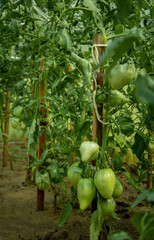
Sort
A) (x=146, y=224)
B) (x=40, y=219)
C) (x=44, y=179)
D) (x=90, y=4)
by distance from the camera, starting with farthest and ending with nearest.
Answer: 1. (x=40, y=219)
2. (x=44, y=179)
3. (x=90, y=4)
4. (x=146, y=224)

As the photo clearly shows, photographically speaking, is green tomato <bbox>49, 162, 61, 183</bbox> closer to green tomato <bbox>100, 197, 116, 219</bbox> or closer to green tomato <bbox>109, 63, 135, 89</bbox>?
green tomato <bbox>100, 197, 116, 219</bbox>

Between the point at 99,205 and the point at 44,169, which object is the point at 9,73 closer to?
the point at 44,169

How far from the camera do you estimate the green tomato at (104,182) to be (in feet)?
2.93

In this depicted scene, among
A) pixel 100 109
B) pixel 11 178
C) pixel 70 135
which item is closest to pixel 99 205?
pixel 100 109

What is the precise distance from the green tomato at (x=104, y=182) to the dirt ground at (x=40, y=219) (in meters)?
0.56

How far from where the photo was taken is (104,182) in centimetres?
89

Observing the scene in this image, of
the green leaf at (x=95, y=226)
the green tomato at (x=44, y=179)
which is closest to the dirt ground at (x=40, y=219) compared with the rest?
the green tomato at (x=44, y=179)

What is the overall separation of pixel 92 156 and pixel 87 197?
138mm

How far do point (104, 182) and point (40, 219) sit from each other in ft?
2.89

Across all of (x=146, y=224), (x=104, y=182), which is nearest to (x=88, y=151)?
(x=104, y=182)

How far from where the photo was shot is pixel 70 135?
1.45 meters

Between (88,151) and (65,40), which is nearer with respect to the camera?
(88,151)

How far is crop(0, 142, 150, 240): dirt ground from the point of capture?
4.64 feet

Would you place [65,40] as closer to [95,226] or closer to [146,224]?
[95,226]
